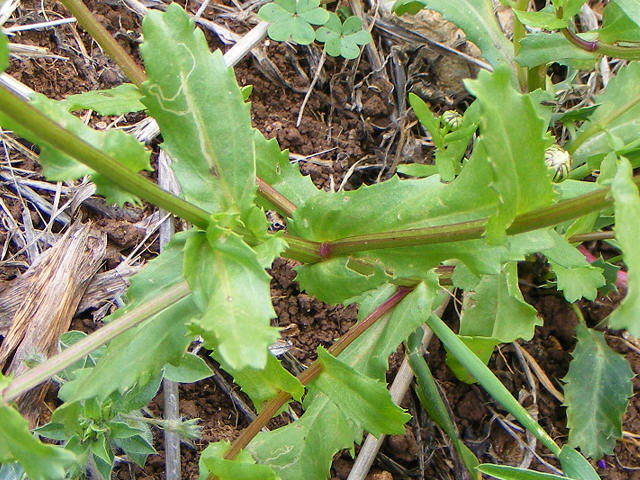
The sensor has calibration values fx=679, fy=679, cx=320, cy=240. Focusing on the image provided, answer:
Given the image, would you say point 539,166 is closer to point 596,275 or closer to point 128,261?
point 596,275

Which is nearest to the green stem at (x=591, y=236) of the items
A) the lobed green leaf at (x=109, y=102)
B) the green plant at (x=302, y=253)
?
the green plant at (x=302, y=253)

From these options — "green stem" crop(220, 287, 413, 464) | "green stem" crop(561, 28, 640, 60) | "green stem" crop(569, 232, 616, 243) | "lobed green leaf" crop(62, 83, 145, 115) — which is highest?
"lobed green leaf" crop(62, 83, 145, 115)

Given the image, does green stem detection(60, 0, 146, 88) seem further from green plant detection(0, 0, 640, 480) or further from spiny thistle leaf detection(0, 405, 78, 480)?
spiny thistle leaf detection(0, 405, 78, 480)

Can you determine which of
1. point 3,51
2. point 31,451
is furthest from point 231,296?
point 3,51

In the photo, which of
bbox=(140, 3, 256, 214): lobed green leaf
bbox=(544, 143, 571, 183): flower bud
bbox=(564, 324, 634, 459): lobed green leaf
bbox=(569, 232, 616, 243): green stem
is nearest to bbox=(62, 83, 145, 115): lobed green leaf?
bbox=(140, 3, 256, 214): lobed green leaf

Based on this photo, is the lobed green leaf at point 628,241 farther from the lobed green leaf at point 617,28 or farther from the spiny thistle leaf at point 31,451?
the lobed green leaf at point 617,28

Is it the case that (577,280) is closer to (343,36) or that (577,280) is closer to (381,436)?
(381,436)
